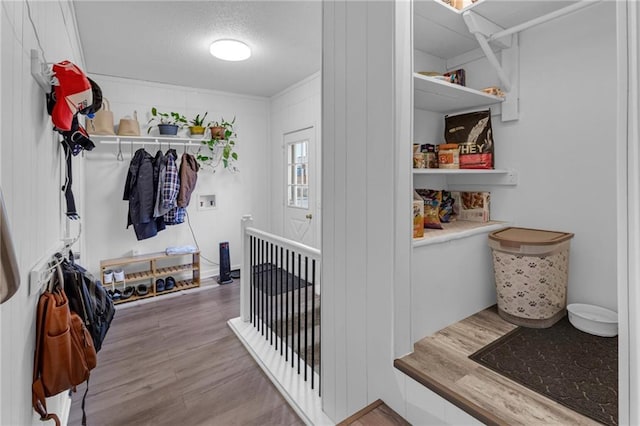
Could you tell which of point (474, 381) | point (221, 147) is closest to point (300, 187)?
point (221, 147)

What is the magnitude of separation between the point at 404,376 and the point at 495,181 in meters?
1.15

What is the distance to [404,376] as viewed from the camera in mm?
1138

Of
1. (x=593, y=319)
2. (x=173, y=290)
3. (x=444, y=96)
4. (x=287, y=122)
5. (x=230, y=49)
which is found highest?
(x=230, y=49)

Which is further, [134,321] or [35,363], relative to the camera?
[134,321]

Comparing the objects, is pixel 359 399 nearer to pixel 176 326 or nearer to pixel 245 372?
pixel 245 372


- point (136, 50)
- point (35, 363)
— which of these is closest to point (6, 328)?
point (35, 363)

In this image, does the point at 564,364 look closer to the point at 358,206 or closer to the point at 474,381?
the point at 474,381

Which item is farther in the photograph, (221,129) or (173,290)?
(221,129)

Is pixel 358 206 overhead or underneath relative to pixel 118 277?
overhead

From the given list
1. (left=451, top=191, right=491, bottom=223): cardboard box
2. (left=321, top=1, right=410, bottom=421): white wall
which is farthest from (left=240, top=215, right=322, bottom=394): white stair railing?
(left=451, top=191, right=491, bottom=223): cardboard box

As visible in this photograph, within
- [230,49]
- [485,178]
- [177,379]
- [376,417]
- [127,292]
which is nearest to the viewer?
[376,417]

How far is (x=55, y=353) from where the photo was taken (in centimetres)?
120

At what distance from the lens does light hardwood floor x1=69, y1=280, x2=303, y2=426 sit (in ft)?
Result: 5.90

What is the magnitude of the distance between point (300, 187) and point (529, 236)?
2995mm
